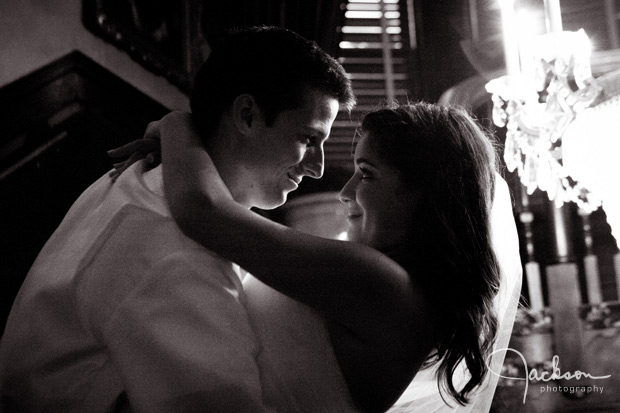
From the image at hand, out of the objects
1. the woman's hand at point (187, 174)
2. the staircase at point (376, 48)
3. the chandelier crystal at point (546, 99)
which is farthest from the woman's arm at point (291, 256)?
the staircase at point (376, 48)

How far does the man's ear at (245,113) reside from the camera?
1.74m

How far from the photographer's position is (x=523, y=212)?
Answer: 5.11 m

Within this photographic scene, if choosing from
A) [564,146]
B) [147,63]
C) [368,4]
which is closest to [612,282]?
[564,146]

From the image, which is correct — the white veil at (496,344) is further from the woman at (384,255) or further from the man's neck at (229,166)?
the man's neck at (229,166)

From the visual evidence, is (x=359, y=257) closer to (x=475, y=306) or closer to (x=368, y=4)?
(x=475, y=306)

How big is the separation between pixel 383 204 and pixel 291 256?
15.7 inches

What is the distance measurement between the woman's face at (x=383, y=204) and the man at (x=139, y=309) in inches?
8.1

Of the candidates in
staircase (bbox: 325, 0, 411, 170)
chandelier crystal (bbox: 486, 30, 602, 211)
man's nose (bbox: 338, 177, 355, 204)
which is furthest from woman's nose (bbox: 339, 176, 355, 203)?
staircase (bbox: 325, 0, 411, 170)

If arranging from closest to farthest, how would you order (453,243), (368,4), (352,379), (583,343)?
(352,379)
(453,243)
(583,343)
(368,4)

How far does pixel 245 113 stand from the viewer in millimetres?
1744

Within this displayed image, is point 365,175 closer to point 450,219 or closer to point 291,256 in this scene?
point 450,219

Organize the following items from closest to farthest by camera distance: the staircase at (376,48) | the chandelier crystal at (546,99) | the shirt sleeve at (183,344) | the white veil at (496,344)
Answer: the shirt sleeve at (183,344) → the white veil at (496,344) → the chandelier crystal at (546,99) → the staircase at (376,48)

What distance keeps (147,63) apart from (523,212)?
3.07 meters

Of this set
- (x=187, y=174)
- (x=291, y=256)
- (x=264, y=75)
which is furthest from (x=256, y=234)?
(x=264, y=75)
